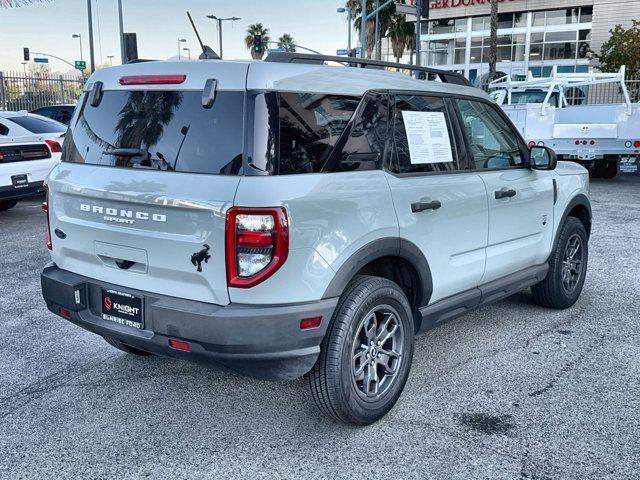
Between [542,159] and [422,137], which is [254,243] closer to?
[422,137]

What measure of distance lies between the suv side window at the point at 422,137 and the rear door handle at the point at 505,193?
453 millimetres

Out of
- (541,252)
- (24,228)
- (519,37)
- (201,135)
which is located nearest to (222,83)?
(201,135)

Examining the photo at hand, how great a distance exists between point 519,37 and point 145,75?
3864cm

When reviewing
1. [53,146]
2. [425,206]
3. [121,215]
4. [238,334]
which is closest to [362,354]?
[238,334]

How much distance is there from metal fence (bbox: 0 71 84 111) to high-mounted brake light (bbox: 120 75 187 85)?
22.1m

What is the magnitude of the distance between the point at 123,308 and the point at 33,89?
25.8m

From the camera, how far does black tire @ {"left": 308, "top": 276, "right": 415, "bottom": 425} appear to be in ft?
10.5

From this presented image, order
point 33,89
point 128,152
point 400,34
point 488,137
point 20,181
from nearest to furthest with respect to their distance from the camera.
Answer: point 128,152
point 488,137
point 20,181
point 33,89
point 400,34

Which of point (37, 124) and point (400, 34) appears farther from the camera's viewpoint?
point (400, 34)

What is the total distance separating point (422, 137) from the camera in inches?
150

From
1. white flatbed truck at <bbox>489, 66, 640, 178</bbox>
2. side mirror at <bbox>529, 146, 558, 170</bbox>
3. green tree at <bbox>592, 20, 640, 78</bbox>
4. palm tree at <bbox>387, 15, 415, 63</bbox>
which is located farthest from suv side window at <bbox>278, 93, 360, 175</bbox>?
palm tree at <bbox>387, 15, 415, 63</bbox>

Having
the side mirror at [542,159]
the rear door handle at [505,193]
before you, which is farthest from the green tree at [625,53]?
the rear door handle at [505,193]

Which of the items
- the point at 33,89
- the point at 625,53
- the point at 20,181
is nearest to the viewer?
the point at 20,181

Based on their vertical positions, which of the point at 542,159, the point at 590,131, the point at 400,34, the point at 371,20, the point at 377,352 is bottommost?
the point at 377,352
